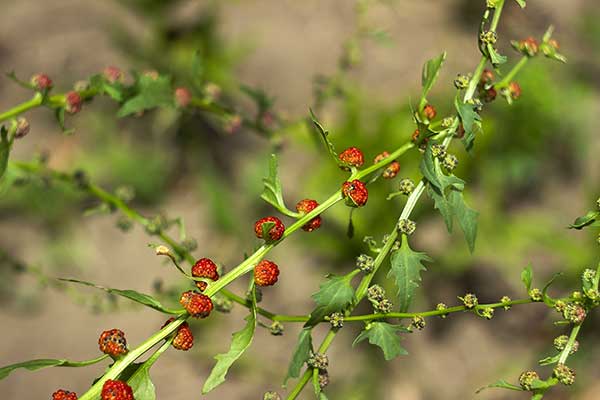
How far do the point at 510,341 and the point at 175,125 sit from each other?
1.85 m

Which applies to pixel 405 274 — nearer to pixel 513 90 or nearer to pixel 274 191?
pixel 274 191

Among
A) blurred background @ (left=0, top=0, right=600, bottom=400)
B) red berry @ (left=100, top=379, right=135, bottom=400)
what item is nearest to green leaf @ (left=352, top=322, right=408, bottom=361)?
red berry @ (left=100, top=379, right=135, bottom=400)

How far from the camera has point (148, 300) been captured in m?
1.25

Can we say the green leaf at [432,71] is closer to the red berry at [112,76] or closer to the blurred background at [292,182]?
the red berry at [112,76]

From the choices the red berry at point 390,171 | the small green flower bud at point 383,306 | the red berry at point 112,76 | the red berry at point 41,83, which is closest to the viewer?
the small green flower bud at point 383,306

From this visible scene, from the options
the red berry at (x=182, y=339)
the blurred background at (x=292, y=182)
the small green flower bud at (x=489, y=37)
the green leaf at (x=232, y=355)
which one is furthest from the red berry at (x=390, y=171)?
the blurred background at (x=292, y=182)

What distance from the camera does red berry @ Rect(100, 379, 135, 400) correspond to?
3.90 feet

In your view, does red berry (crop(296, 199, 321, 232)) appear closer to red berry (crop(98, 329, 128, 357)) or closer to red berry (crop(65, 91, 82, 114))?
red berry (crop(98, 329, 128, 357))

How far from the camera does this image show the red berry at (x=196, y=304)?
4.15 ft

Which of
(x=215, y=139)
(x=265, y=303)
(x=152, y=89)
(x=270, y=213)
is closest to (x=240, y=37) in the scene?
(x=215, y=139)

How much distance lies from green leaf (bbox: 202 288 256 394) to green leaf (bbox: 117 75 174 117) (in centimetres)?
75

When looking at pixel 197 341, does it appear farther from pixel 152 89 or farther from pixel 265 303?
pixel 152 89

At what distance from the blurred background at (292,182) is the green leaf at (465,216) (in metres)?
1.51

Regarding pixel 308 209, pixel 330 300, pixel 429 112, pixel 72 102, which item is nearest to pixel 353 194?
pixel 308 209
